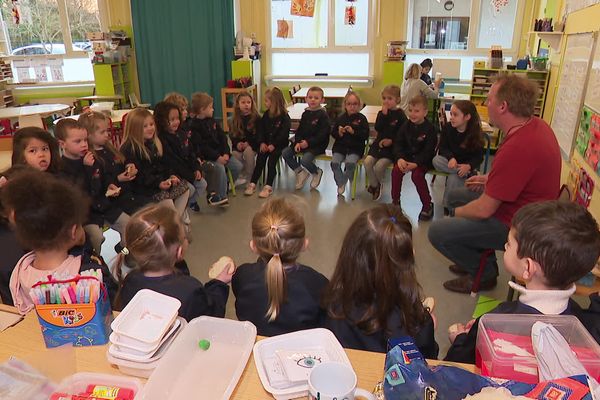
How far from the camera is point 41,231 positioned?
4.79 ft

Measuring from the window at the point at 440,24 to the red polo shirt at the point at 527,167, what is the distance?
518cm

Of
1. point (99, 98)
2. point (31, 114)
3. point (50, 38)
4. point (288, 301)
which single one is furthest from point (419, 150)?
point (50, 38)

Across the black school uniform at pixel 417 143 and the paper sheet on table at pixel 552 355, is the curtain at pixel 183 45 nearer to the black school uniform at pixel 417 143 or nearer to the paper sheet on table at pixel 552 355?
the black school uniform at pixel 417 143

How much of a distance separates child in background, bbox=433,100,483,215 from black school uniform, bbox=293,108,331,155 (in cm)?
116

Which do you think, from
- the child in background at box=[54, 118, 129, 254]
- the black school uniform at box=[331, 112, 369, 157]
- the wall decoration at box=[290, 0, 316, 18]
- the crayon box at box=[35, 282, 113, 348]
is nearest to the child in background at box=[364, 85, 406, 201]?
the black school uniform at box=[331, 112, 369, 157]

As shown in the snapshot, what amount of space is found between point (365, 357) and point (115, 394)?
60 cm

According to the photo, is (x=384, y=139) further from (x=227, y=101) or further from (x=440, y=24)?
(x=440, y=24)

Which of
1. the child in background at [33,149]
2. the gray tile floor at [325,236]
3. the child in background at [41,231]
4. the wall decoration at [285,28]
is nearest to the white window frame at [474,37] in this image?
the wall decoration at [285,28]

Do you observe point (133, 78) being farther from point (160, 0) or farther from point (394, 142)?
point (394, 142)

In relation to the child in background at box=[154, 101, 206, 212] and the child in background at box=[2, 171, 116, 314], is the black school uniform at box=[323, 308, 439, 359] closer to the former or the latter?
the child in background at box=[2, 171, 116, 314]

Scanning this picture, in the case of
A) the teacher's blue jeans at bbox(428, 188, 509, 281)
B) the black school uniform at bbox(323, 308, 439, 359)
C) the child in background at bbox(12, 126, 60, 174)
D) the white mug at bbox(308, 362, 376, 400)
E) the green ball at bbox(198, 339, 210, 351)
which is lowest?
the teacher's blue jeans at bbox(428, 188, 509, 281)

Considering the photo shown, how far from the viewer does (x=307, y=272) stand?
1.58 meters

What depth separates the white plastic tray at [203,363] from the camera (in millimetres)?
1051

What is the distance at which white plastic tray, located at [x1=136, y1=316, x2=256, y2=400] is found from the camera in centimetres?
105
